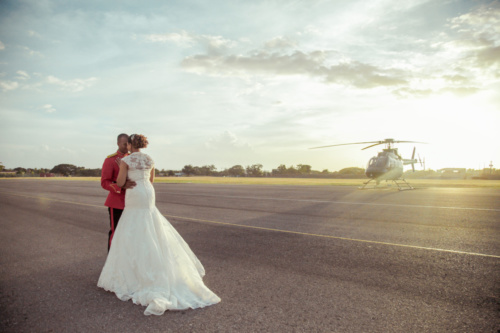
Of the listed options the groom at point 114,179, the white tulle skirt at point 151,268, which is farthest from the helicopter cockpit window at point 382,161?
the groom at point 114,179

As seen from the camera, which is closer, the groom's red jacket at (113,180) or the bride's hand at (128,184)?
the bride's hand at (128,184)

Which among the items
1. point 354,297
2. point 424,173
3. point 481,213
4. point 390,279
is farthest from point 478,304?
point 424,173

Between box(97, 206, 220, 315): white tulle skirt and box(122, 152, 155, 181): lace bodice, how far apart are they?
514mm

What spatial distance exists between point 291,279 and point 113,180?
3344 mm

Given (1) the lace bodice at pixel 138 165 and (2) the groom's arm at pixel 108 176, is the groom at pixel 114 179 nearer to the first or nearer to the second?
(2) the groom's arm at pixel 108 176

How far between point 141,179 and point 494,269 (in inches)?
241

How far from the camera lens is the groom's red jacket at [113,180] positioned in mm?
4659

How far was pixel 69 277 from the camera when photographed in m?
4.71

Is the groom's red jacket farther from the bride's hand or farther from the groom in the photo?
the bride's hand

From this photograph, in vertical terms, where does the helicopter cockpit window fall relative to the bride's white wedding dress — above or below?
above

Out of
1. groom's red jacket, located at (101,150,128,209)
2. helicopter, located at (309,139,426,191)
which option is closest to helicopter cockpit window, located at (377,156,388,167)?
helicopter, located at (309,139,426,191)

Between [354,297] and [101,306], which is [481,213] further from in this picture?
[101,306]

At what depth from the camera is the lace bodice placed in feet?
14.0

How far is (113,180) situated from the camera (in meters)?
4.77
